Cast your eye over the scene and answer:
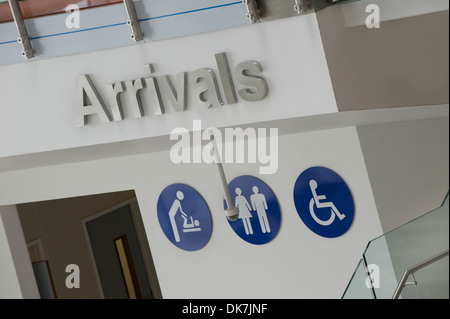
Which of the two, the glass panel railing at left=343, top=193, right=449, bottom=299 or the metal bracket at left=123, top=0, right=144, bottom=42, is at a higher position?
the metal bracket at left=123, top=0, right=144, bottom=42

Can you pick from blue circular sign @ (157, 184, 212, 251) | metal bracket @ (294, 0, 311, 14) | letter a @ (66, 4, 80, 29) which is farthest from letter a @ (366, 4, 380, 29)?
blue circular sign @ (157, 184, 212, 251)

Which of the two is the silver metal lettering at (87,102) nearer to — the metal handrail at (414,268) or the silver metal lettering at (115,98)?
the silver metal lettering at (115,98)

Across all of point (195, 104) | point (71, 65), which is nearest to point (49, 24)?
point (71, 65)

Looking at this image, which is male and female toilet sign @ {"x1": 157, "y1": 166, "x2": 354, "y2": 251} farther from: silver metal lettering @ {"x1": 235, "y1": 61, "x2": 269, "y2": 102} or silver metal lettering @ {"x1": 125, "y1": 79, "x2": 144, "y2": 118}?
silver metal lettering @ {"x1": 125, "y1": 79, "x2": 144, "y2": 118}

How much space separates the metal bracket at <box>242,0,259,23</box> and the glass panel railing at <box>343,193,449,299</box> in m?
1.40

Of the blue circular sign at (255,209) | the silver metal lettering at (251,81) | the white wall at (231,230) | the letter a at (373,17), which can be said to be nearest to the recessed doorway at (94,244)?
the white wall at (231,230)

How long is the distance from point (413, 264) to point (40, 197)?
3.90 meters

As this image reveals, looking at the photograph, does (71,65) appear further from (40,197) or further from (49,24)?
(40,197)

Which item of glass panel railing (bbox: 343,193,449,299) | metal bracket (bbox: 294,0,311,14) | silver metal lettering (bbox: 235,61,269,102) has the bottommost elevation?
glass panel railing (bbox: 343,193,449,299)

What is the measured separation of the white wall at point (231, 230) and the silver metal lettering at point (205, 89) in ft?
4.28

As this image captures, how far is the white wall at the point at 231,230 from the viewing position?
5.48 m

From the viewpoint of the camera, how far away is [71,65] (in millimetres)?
4609

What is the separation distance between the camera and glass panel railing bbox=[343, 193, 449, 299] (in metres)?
3.41

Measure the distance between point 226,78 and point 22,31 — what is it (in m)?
1.32
